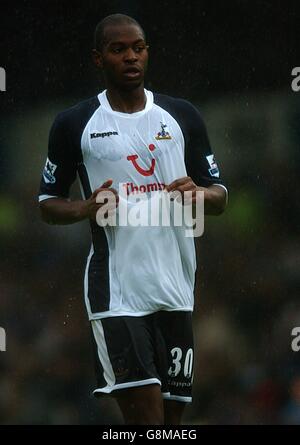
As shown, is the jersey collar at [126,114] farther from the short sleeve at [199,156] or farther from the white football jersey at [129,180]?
the short sleeve at [199,156]

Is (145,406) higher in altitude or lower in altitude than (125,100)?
lower

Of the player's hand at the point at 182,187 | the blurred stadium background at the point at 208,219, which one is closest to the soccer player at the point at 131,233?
the player's hand at the point at 182,187

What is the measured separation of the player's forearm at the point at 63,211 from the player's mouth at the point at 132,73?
619 mm

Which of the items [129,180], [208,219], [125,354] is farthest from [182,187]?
[208,219]

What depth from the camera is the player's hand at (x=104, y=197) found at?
5.59 meters

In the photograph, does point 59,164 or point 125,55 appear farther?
point 59,164

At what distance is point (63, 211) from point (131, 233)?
342 mm

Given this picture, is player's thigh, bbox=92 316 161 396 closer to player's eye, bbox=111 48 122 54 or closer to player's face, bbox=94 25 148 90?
player's face, bbox=94 25 148 90

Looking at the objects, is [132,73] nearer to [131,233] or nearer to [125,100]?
[125,100]

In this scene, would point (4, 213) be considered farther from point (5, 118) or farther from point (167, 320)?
point (167, 320)

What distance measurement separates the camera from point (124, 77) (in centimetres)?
577

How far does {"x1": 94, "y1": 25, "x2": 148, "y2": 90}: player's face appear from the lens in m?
5.72

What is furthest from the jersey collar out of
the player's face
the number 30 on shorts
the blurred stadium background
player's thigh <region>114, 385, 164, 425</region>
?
the blurred stadium background

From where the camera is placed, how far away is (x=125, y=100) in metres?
5.88
